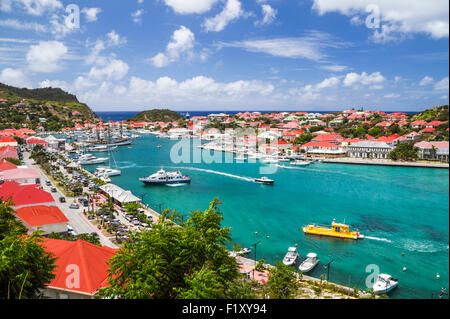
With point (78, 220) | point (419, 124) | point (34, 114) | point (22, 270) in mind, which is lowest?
point (78, 220)

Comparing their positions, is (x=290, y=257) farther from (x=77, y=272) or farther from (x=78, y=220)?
(x=78, y=220)

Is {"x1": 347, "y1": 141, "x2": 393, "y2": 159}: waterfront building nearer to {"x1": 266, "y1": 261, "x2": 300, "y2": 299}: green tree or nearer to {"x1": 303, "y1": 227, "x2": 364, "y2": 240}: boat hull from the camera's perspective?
{"x1": 303, "y1": 227, "x2": 364, "y2": 240}: boat hull

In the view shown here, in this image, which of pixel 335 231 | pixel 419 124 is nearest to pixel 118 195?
pixel 335 231

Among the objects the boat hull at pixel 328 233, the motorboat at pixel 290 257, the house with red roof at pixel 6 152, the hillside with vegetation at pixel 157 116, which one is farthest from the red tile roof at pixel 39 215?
the hillside with vegetation at pixel 157 116

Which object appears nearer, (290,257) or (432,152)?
(290,257)

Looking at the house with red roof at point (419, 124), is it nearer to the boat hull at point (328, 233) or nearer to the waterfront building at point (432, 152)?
the waterfront building at point (432, 152)
